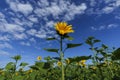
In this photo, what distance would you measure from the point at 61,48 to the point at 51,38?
363 mm

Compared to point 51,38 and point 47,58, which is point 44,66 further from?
point 47,58

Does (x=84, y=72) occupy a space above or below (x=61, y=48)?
above

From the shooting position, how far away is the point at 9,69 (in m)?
6.23

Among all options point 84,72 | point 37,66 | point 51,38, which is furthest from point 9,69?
point 84,72

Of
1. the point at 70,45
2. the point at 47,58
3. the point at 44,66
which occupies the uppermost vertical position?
the point at 47,58

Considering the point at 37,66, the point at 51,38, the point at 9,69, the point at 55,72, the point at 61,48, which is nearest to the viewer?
the point at 61,48

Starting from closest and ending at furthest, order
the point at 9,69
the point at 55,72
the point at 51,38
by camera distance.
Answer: the point at 51,38
the point at 9,69
the point at 55,72

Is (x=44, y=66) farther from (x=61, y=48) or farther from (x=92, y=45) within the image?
(x=92, y=45)

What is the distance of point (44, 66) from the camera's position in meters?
3.86

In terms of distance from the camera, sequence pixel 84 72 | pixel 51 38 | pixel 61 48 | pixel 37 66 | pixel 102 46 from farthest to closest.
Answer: pixel 84 72 < pixel 102 46 < pixel 37 66 < pixel 51 38 < pixel 61 48

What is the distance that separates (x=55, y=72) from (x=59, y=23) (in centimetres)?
625

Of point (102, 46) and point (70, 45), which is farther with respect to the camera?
point (102, 46)

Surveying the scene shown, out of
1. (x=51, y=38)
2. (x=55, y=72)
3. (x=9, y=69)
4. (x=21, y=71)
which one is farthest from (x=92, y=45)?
(x=21, y=71)

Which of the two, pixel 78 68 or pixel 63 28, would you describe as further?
pixel 78 68
